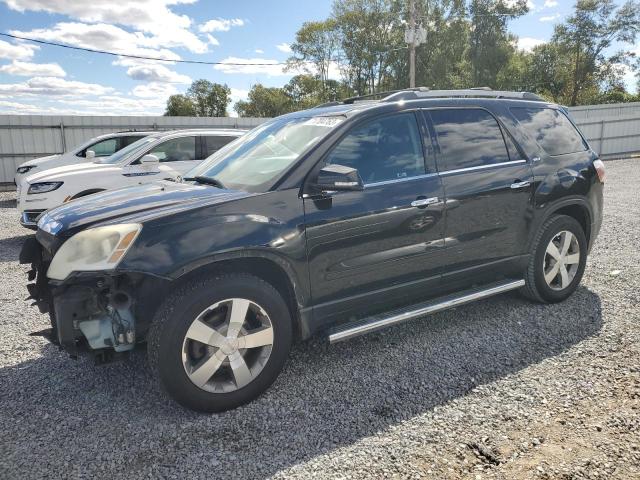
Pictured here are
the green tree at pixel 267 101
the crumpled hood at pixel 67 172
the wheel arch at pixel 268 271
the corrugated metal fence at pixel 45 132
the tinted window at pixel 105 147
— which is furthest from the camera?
the green tree at pixel 267 101

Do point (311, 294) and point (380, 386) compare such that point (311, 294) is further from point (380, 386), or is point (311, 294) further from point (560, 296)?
point (560, 296)

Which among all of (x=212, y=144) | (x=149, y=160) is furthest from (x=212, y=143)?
(x=149, y=160)

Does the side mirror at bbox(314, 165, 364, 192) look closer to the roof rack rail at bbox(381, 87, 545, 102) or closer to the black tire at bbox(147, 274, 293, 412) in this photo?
the black tire at bbox(147, 274, 293, 412)

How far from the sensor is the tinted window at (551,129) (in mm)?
4203

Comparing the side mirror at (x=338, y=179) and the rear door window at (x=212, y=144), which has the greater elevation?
the rear door window at (x=212, y=144)

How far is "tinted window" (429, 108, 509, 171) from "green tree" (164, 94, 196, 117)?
71664 millimetres

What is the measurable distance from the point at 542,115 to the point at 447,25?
41979mm

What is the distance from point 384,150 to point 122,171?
5.43 metres

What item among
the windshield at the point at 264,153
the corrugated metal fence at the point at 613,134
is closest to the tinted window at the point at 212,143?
the windshield at the point at 264,153

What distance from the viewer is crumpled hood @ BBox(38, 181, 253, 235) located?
2752 millimetres

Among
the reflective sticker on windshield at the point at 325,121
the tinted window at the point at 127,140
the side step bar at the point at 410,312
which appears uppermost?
the tinted window at the point at 127,140

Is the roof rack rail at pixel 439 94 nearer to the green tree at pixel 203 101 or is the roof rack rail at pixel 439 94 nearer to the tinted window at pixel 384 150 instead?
the tinted window at pixel 384 150

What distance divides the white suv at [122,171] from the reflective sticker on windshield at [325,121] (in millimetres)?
3606

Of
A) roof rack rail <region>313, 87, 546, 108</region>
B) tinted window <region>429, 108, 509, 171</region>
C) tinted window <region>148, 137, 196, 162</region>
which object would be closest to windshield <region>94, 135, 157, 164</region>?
tinted window <region>148, 137, 196, 162</region>
